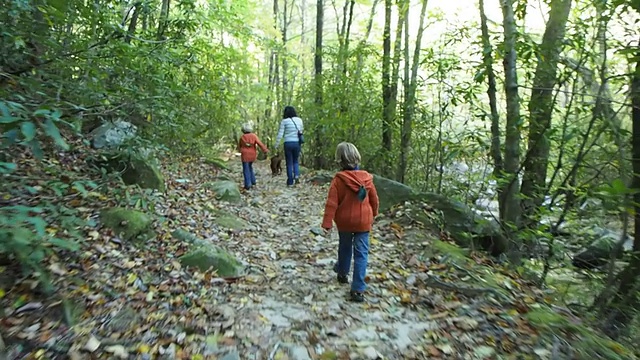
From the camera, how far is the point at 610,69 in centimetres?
567

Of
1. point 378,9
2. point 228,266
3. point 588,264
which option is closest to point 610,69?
point 588,264

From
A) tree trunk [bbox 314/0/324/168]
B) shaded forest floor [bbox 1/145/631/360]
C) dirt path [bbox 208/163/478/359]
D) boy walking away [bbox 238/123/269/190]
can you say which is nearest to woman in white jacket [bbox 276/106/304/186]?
boy walking away [bbox 238/123/269/190]

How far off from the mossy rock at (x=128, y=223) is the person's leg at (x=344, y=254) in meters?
2.35

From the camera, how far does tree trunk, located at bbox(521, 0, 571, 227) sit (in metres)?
A: 5.57

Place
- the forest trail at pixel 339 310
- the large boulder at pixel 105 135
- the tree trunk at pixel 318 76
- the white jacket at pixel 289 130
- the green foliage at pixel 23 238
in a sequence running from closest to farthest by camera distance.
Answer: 1. the green foliage at pixel 23 238
2. the forest trail at pixel 339 310
3. the large boulder at pixel 105 135
4. the white jacket at pixel 289 130
5. the tree trunk at pixel 318 76

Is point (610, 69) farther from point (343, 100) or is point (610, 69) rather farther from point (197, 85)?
point (197, 85)

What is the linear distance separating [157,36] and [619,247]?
807cm

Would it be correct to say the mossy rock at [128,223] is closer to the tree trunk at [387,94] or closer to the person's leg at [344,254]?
the person's leg at [344,254]

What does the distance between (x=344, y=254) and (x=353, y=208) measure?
64 centimetres

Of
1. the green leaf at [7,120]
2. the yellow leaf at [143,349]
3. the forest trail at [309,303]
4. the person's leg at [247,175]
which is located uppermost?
the green leaf at [7,120]

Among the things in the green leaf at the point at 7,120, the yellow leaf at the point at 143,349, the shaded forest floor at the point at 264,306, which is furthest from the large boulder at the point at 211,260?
the green leaf at the point at 7,120

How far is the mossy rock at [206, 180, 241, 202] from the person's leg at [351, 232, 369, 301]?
4.37 metres

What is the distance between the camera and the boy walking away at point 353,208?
4.54 meters

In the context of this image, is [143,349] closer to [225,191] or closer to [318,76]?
[225,191]
